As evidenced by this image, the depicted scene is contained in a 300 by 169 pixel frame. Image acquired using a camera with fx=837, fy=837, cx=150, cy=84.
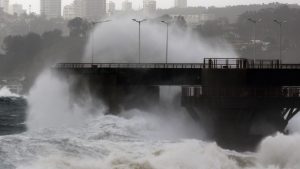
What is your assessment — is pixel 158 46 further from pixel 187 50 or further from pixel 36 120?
pixel 36 120

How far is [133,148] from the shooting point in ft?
165

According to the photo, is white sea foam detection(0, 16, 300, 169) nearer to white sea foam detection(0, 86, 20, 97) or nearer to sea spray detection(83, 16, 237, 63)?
sea spray detection(83, 16, 237, 63)

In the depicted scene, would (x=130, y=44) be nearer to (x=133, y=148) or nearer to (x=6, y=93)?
(x=6, y=93)

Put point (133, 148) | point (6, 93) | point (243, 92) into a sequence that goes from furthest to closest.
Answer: point (6, 93), point (243, 92), point (133, 148)

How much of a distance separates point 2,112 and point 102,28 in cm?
5749

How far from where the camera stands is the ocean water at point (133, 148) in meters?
43.8

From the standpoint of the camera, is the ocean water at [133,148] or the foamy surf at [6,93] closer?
the ocean water at [133,148]

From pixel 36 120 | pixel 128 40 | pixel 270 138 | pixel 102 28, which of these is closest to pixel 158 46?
pixel 128 40

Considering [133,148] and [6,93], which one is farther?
[6,93]

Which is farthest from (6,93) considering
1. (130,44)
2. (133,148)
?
(133,148)

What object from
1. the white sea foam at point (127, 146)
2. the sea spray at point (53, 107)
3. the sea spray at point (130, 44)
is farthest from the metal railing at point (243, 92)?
the sea spray at point (130, 44)

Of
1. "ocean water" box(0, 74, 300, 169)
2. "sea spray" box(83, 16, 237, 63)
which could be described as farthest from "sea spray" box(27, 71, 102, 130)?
"sea spray" box(83, 16, 237, 63)

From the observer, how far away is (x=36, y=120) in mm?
79000

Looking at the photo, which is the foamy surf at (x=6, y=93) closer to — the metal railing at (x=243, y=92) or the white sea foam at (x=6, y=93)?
the white sea foam at (x=6, y=93)
